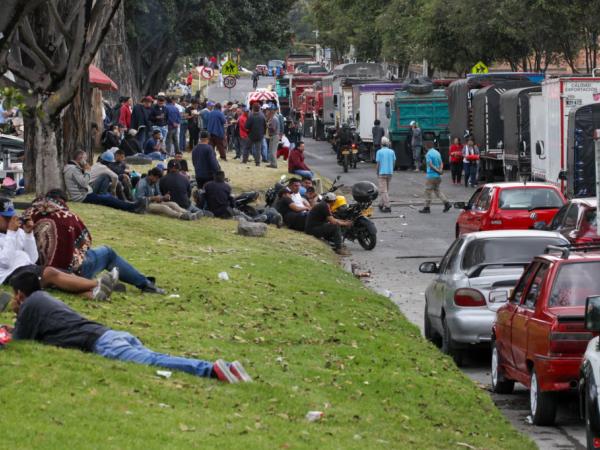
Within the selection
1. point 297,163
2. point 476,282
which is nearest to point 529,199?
point 476,282

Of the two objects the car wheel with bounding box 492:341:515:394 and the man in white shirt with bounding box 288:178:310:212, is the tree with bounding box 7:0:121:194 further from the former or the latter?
the car wheel with bounding box 492:341:515:394

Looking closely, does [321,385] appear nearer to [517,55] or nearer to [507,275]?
[507,275]

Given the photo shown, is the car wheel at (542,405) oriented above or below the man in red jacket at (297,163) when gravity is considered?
below

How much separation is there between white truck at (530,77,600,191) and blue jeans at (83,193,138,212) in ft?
31.2

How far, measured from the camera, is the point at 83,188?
24.8 meters

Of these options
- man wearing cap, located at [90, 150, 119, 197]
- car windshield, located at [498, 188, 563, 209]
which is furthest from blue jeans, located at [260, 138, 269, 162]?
car windshield, located at [498, 188, 563, 209]

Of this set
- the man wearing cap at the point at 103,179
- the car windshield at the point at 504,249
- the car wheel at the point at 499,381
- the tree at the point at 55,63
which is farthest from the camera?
the man wearing cap at the point at 103,179

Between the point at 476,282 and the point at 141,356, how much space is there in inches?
205

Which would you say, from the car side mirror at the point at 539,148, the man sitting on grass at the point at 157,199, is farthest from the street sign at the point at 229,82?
the man sitting on grass at the point at 157,199

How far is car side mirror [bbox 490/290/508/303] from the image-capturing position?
1492 centimetres

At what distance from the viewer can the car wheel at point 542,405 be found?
11.6 meters

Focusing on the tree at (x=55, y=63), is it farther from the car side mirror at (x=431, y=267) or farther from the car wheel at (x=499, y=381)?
the car wheel at (x=499, y=381)

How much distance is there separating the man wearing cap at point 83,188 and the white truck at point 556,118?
377 inches

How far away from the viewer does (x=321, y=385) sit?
1180 centimetres
